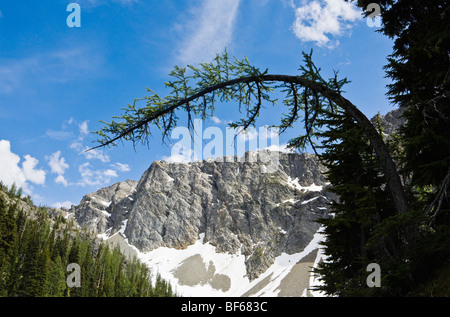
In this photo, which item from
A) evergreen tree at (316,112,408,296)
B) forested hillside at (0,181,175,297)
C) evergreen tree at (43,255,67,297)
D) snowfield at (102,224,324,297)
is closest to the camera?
evergreen tree at (316,112,408,296)

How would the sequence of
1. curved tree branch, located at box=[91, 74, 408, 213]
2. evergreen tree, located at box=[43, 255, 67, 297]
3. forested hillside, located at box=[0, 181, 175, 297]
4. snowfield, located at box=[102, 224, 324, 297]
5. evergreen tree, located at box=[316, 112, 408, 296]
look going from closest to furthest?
curved tree branch, located at box=[91, 74, 408, 213] → evergreen tree, located at box=[316, 112, 408, 296] → forested hillside, located at box=[0, 181, 175, 297] → evergreen tree, located at box=[43, 255, 67, 297] → snowfield, located at box=[102, 224, 324, 297]

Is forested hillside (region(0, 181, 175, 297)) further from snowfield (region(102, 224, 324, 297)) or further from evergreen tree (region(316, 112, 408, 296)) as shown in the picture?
snowfield (region(102, 224, 324, 297))

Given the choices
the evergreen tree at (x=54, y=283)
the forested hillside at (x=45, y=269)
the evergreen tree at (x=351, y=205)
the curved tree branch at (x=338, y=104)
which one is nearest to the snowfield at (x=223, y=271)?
the forested hillside at (x=45, y=269)

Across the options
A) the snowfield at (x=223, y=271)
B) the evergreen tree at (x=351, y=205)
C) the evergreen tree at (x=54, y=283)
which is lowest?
the snowfield at (x=223, y=271)

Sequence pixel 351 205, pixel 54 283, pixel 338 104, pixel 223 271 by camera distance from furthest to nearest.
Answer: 1. pixel 223 271
2. pixel 54 283
3. pixel 351 205
4. pixel 338 104

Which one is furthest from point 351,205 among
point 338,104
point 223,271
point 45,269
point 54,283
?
point 223,271

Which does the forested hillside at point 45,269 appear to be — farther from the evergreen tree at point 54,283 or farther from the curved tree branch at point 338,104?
the curved tree branch at point 338,104

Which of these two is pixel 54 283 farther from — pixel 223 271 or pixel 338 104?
pixel 223 271

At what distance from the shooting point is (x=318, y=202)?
181 m

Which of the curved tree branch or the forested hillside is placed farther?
the forested hillside

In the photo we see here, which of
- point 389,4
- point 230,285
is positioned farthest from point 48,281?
point 230,285

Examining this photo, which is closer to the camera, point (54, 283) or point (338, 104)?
point (338, 104)

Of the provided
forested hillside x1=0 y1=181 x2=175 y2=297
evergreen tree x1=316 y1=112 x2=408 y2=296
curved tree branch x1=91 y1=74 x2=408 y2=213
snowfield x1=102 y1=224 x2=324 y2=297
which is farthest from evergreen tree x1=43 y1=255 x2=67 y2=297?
snowfield x1=102 y1=224 x2=324 y2=297

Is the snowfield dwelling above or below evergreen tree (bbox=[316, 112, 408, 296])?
below
